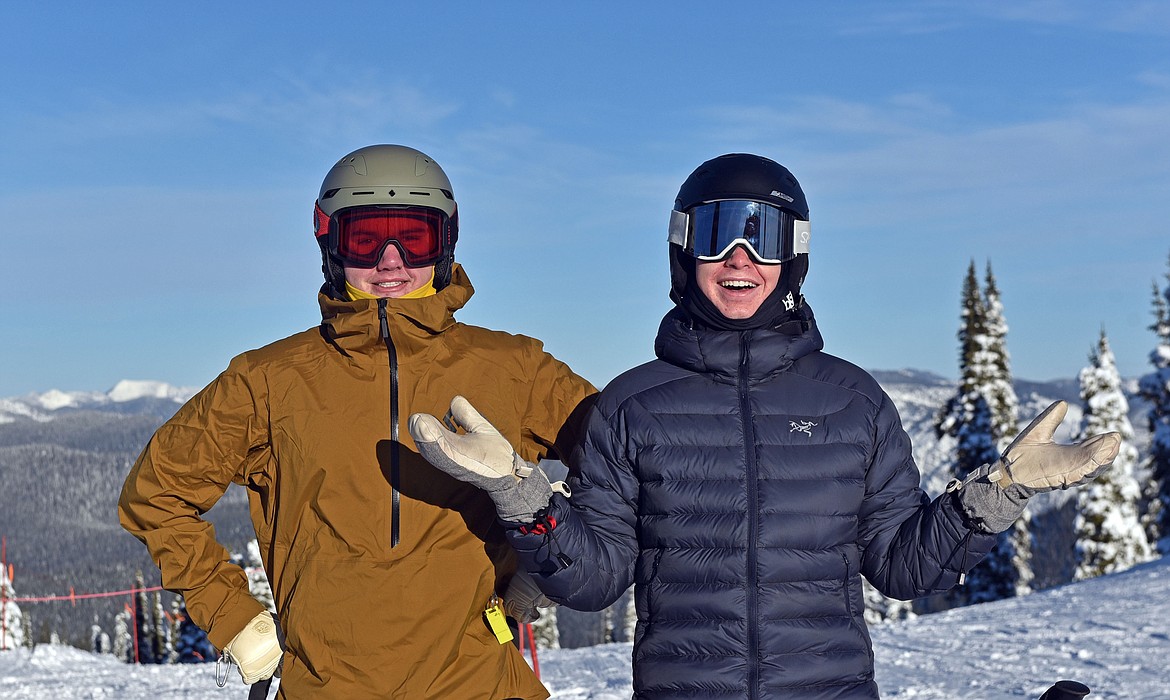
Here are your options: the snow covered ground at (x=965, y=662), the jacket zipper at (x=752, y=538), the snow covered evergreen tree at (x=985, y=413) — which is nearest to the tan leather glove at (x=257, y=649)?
the jacket zipper at (x=752, y=538)

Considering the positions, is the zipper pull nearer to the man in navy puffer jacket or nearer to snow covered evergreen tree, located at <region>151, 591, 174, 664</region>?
the man in navy puffer jacket

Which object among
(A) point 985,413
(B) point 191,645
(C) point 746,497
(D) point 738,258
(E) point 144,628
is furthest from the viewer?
(E) point 144,628

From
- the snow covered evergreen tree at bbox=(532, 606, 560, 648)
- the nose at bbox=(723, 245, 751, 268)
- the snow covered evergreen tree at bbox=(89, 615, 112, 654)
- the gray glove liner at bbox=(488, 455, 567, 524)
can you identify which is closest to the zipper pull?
the gray glove liner at bbox=(488, 455, 567, 524)

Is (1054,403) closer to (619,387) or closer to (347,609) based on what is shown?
(619,387)

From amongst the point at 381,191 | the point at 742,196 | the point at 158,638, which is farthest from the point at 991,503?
the point at 158,638

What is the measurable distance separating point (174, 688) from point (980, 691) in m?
7.27

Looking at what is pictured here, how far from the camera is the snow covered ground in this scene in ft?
30.3

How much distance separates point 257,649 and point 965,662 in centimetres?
809

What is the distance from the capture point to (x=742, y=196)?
371 cm

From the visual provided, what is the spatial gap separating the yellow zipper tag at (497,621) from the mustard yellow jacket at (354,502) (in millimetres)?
24

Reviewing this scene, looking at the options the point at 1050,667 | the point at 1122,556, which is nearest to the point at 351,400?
the point at 1050,667

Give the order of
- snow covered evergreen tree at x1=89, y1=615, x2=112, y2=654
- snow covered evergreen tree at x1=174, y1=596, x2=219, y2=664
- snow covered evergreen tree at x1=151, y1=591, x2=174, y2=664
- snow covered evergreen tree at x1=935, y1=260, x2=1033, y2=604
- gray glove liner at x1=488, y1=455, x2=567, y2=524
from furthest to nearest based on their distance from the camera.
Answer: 1. snow covered evergreen tree at x1=89, y1=615, x2=112, y2=654
2. snow covered evergreen tree at x1=151, y1=591, x2=174, y2=664
3. snow covered evergreen tree at x1=174, y1=596, x2=219, y2=664
4. snow covered evergreen tree at x1=935, y1=260, x2=1033, y2=604
5. gray glove liner at x1=488, y1=455, x2=567, y2=524

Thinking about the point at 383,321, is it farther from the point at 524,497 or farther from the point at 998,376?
the point at 998,376

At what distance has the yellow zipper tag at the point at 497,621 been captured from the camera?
3699 mm
